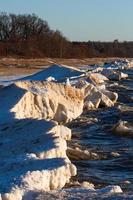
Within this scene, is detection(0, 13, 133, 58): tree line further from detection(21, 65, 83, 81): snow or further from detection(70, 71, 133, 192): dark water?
detection(70, 71, 133, 192): dark water

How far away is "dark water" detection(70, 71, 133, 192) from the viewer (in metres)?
11.2

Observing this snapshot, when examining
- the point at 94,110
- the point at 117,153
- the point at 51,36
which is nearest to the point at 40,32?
the point at 51,36

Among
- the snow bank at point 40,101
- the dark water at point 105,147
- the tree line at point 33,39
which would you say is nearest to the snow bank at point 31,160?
the dark water at point 105,147

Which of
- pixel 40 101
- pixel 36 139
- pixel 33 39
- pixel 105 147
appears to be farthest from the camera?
pixel 33 39

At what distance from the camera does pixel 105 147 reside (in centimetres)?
1489

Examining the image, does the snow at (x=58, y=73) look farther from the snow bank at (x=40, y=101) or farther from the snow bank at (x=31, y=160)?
the snow bank at (x=31, y=160)

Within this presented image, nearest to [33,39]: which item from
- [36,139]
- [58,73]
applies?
[58,73]

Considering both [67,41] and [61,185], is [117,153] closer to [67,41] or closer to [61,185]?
[61,185]

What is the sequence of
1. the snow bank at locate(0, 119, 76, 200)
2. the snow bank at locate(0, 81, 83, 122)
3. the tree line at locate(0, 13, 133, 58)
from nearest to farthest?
the snow bank at locate(0, 119, 76, 200), the snow bank at locate(0, 81, 83, 122), the tree line at locate(0, 13, 133, 58)

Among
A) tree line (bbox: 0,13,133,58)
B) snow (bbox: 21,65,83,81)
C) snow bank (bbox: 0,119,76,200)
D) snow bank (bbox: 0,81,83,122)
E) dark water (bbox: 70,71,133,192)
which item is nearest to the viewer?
snow bank (bbox: 0,119,76,200)

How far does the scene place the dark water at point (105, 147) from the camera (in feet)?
36.7

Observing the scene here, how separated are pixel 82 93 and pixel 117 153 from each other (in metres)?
7.14

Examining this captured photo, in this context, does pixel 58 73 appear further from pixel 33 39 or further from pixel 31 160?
pixel 33 39

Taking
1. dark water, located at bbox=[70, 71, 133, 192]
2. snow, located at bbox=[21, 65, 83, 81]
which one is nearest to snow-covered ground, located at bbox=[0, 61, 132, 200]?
dark water, located at bbox=[70, 71, 133, 192]
